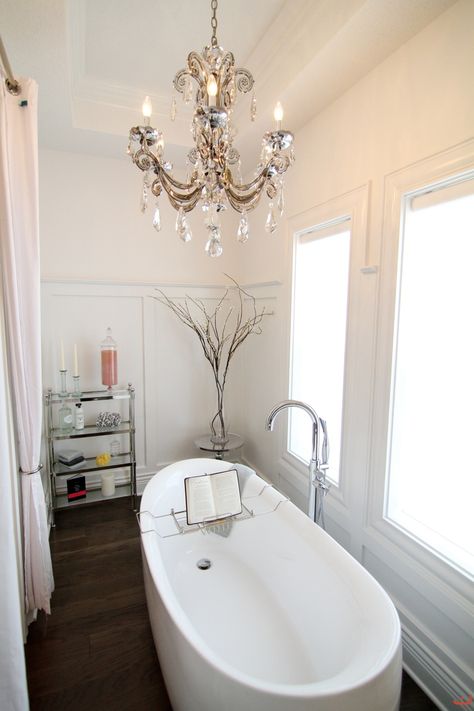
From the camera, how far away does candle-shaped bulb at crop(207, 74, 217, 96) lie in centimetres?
122

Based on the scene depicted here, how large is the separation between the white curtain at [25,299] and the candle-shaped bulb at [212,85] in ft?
2.66

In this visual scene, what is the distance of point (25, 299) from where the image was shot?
165 centimetres

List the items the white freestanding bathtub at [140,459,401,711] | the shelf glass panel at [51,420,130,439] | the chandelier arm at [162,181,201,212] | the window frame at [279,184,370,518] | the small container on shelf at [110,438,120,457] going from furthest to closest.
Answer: the small container on shelf at [110,438,120,457], the shelf glass panel at [51,420,130,439], the window frame at [279,184,370,518], the chandelier arm at [162,181,201,212], the white freestanding bathtub at [140,459,401,711]

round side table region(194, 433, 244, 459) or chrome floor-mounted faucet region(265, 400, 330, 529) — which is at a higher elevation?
chrome floor-mounted faucet region(265, 400, 330, 529)

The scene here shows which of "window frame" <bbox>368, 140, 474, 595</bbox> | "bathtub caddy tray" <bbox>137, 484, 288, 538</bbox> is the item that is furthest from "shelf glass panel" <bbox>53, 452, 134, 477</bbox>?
"window frame" <bbox>368, 140, 474, 595</bbox>

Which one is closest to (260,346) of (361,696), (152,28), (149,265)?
(149,265)

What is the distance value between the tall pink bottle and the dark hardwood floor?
1.10 meters

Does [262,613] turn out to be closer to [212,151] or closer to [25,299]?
[25,299]

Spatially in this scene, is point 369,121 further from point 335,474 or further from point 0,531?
point 0,531

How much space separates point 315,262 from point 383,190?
712 mm

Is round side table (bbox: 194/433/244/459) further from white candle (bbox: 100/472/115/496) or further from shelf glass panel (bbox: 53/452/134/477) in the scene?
white candle (bbox: 100/472/115/496)

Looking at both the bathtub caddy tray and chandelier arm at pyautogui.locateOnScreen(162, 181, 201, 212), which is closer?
chandelier arm at pyautogui.locateOnScreen(162, 181, 201, 212)

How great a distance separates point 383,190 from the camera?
1697 mm

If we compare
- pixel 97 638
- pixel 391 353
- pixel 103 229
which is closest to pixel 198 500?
pixel 97 638
